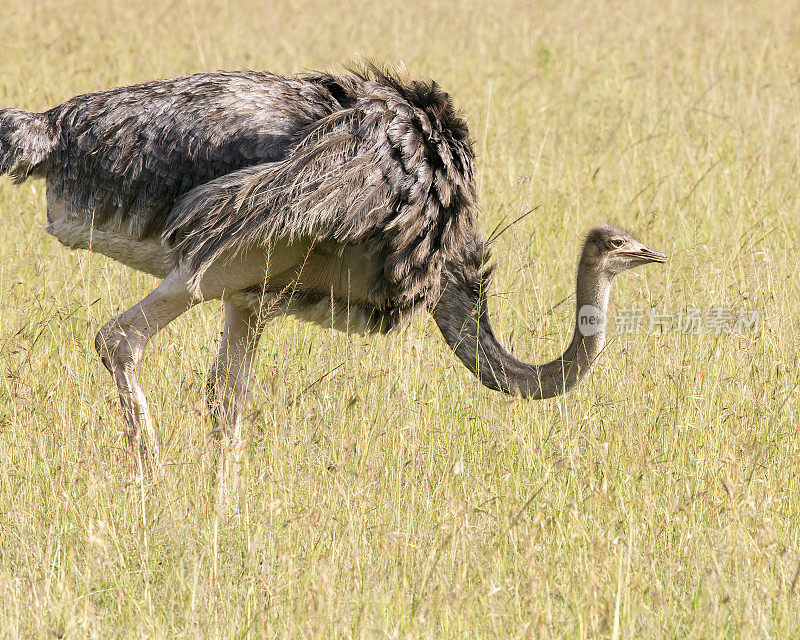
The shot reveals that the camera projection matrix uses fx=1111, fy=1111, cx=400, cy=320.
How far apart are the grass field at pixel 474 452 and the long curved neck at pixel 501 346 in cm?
11

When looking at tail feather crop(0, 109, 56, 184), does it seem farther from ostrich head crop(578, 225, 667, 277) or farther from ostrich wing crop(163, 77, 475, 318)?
ostrich head crop(578, 225, 667, 277)

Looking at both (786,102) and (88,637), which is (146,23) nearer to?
(786,102)

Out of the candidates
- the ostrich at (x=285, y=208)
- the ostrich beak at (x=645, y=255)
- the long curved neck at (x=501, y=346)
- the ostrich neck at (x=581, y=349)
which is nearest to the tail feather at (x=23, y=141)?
the ostrich at (x=285, y=208)


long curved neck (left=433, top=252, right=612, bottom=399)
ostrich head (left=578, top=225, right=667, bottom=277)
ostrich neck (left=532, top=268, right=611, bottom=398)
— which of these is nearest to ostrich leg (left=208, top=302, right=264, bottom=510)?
long curved neck (left=433, top=252, right=612, bottom=399)

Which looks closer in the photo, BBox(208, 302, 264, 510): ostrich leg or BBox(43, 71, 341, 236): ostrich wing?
BBox(43, 71, 341, 236): ostrich wing

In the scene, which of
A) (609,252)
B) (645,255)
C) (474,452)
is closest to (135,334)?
(474,452)

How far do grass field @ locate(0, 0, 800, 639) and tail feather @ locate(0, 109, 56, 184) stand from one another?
64 centimetres

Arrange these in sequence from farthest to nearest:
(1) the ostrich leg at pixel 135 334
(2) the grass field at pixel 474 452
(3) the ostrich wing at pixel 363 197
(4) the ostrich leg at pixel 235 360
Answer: (4) the ostrich leg at pixel 235 360 → (1) the ostrich leg at pixel 135 334 → (3) the ostrich wing at pixel 363 197 → (2) the grass field at pixel 474 452

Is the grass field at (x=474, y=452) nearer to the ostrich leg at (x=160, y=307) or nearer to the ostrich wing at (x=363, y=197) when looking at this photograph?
the ostrich leg at (x=160, y=307)

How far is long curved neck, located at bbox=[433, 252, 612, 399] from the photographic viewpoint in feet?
13.6

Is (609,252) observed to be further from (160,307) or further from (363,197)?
(160,307)

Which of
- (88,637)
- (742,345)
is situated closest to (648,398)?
(742,345)

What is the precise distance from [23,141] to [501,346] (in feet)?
6.53

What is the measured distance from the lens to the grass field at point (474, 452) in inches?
112
